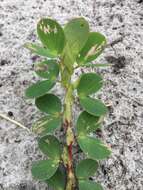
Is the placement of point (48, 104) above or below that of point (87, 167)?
above

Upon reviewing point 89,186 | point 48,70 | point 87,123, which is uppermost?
point 48,70

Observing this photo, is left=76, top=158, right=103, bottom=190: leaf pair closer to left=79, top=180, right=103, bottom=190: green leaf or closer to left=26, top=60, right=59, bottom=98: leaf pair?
left=79, top=180, right=103, bottom=190: green leaf

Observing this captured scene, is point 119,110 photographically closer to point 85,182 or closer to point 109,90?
point 109,90

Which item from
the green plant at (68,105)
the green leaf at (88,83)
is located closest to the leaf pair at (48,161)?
the green plant at (68,105)

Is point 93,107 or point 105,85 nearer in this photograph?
point 93,107

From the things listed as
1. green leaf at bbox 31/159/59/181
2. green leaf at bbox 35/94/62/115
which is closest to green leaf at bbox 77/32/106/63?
green leaf at bbox 35/94/62/115

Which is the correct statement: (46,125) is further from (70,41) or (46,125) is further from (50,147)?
(70,41)

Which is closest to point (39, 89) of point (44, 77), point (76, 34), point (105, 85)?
point (44, 77)
